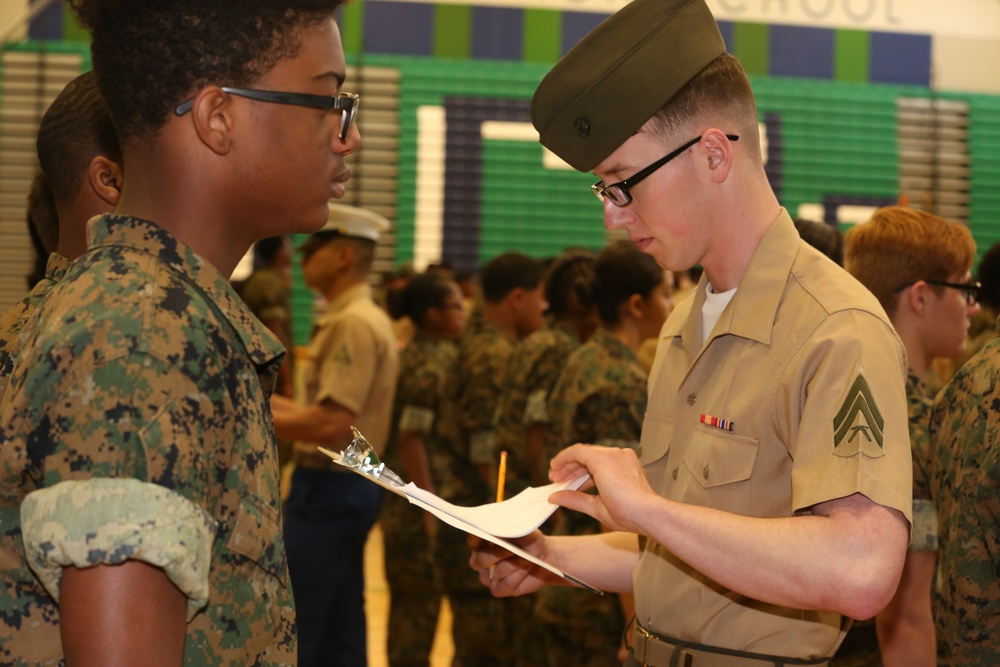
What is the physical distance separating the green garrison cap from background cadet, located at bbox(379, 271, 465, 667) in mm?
3525

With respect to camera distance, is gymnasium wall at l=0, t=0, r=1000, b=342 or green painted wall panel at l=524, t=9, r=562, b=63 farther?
green painted wall panel at l=524, t=9, r=562, b=63

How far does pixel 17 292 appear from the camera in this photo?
869 cm

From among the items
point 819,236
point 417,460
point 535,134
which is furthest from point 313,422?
point 535,134

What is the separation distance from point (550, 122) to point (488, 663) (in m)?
3.86

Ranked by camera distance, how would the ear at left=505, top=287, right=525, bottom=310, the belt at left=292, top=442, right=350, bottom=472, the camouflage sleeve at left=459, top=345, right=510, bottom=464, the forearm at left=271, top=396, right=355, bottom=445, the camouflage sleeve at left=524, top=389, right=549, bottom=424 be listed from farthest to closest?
the ear at left=505, top=287, right=525, bottom=310 < the camouflage sleeve at left=459, top=345, right=510, bottom=464 < the camouflage sleeve at left=524, top=389, right=549, bottom=424 < the belt at left=292, top=442, right=350, bottom=472 < the forearm at left=271, top=396, right=355, bottom=445

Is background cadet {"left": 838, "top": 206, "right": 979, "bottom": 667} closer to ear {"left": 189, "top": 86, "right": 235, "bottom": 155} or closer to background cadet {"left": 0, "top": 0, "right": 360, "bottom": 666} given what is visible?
background cadet {"left": 0, "top": 0, "right": 360, "bottom": 666}

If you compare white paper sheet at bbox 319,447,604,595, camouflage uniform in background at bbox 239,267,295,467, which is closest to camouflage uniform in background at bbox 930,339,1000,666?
white paper sheet at bbox 319,447,604,595

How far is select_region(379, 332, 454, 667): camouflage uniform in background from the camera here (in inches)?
203

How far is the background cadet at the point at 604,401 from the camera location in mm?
3588

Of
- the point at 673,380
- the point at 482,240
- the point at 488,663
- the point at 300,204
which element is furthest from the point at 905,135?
the point at 300,204

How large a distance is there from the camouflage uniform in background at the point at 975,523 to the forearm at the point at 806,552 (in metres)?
0.86

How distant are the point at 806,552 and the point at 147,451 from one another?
87 centimetres

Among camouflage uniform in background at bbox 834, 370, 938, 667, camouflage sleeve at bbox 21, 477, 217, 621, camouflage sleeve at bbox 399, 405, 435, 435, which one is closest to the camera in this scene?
camouflage sleeve at bbox 21, 477, 217, 621

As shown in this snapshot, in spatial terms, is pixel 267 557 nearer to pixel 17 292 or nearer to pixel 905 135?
pixel 17 292
